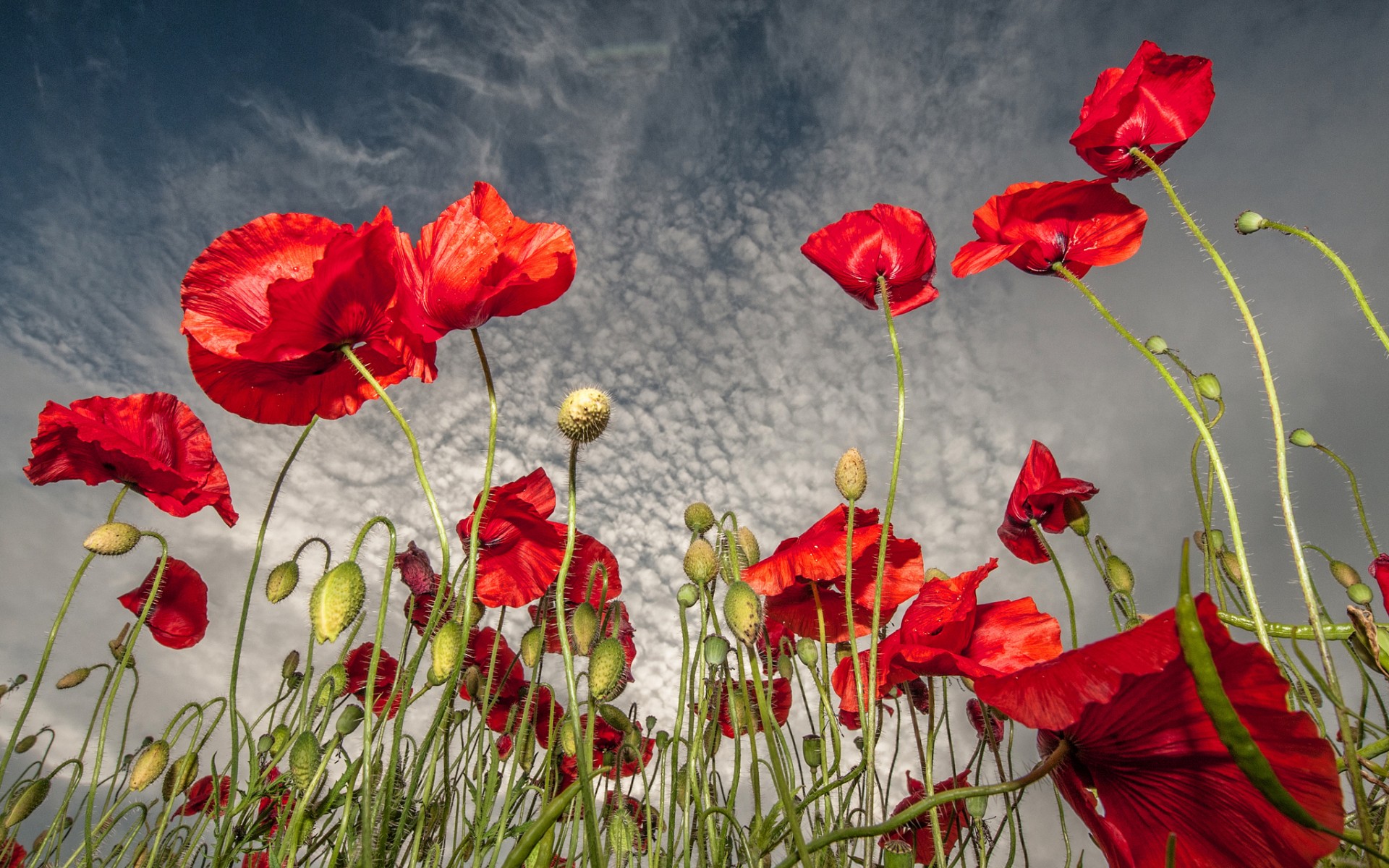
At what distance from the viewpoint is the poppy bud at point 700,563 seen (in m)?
1.52

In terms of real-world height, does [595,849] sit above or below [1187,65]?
below

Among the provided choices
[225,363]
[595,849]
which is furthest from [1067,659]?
[225,363]

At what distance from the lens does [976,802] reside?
1492mm

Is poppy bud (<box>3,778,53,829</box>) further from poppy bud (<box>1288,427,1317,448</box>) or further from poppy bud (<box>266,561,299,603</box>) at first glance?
poppy bud (<box>1288,427,1317,448</box>)

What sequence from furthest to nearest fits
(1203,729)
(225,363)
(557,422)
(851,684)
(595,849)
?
(851,684) → (225,363) → (557,422) → (595,849) → (1203,729)

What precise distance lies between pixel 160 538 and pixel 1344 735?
99.5 inches

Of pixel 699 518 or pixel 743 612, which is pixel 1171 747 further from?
pixel 699 518

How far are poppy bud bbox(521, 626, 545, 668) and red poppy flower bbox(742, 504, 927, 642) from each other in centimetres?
54

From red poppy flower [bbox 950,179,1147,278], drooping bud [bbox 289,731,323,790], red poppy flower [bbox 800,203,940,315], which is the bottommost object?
drooping bud [bbox 289,731,323,790]

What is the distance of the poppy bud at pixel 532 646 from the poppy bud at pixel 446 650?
30 centimetres

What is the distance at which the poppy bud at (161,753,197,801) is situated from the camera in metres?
1.97

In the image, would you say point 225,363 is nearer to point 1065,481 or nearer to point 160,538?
point 160,538

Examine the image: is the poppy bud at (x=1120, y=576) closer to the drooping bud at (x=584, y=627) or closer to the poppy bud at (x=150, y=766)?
the drooping bud at (x=584, y=627)

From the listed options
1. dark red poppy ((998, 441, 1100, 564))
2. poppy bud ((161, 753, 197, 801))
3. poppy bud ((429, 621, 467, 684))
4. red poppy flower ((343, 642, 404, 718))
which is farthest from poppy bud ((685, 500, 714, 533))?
poppy bud ((161, 753, 197, 801))
